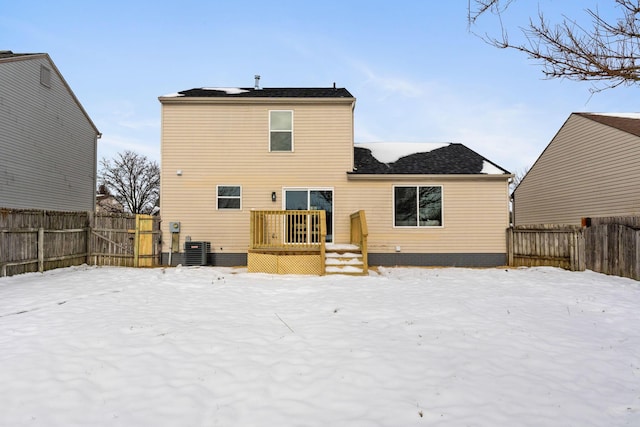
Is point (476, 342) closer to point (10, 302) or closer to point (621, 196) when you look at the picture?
point (10, 302)

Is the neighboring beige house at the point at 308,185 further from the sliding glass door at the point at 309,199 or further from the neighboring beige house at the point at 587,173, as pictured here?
the neighboring beige house at the point at 587,173

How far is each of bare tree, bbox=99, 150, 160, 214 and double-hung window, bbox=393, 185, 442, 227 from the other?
29748 millimetres

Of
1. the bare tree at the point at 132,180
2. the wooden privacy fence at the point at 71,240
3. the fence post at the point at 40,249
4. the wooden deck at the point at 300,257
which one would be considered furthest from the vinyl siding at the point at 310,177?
the bare tree at the point at 132,180

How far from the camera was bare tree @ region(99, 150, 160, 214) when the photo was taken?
3375 cm

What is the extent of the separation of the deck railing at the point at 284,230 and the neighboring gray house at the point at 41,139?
9.98 metres

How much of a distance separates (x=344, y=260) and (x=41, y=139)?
14.0 metres

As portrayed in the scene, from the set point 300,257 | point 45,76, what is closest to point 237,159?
point 300,257

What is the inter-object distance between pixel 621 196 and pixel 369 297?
1281 centimetres

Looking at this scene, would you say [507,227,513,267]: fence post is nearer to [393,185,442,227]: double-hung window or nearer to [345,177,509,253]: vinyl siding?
[345,177,509,253]: vinyl siding

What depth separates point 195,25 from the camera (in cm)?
1167

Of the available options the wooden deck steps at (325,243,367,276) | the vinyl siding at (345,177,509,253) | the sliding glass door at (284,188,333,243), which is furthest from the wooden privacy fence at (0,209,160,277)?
the vinyl siding at (345,177,509,253)

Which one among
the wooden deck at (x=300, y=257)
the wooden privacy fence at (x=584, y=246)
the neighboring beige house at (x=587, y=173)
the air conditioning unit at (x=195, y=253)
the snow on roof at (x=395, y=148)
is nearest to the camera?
the wooden privacy fence at (x=584, y=246)

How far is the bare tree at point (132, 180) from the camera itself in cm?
3375

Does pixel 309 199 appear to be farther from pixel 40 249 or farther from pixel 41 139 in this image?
pixel 41 139
